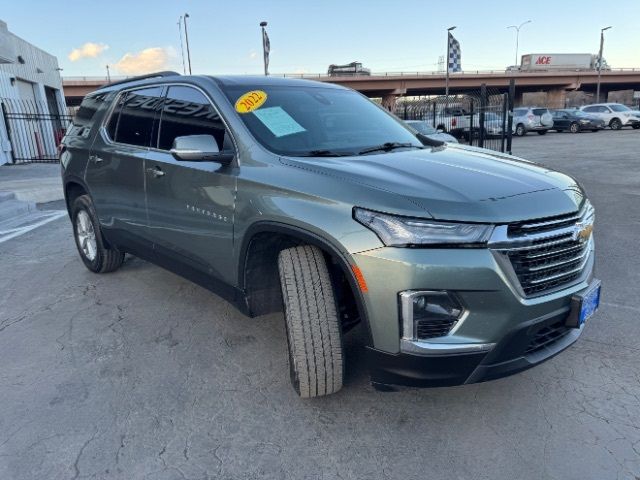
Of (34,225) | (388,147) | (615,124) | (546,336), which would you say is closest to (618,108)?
(615,124)

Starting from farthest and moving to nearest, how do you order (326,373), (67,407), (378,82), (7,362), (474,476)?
1. (378,82)
2. (7,362)
3. (67,407)
4. (326,373)
5. (474,476)

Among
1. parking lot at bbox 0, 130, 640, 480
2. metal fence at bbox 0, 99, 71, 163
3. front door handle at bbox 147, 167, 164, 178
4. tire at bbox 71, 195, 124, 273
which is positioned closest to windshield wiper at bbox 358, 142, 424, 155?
parking lot at bbox 0, 130, 640, 480

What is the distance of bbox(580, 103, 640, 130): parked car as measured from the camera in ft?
95.8

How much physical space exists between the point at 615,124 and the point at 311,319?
1312 inches

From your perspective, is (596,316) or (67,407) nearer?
(67,407)

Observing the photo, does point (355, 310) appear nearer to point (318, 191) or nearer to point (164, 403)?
point (318, 191)

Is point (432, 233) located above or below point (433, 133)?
above

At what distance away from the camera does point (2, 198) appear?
344 inches

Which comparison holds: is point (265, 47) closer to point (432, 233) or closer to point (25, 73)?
point (25, 73)

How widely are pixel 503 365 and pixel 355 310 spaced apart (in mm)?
847

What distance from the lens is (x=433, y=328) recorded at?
2203mm

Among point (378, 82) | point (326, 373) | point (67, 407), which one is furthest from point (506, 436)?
point (378, 82)

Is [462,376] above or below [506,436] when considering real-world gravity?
above

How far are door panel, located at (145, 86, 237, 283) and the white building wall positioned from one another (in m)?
13.8
